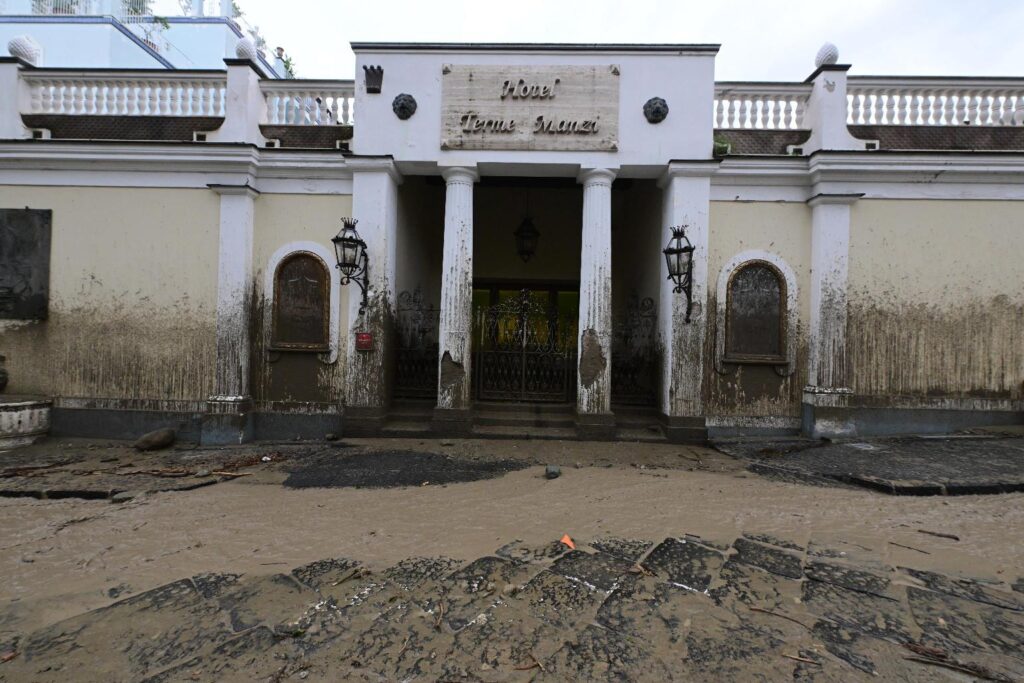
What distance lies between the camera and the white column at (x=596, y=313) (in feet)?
24.1

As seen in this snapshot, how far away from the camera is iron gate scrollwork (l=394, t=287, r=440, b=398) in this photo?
8.34 metres

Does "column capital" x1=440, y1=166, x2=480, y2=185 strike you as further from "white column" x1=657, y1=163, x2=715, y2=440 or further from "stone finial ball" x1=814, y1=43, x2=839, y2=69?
"stone finial ball" x1=814, y1=43, x2=839, y2=69

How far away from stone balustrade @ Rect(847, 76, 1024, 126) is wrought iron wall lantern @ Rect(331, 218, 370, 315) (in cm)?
788

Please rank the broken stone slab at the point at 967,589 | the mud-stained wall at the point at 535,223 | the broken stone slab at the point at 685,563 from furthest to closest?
the mud-stained wall at the point at 535,223
the broken stone slab at the point at 685,563
the broken stone slab at the point at 967,589

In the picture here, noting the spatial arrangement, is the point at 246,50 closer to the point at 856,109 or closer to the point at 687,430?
the point at 687,430

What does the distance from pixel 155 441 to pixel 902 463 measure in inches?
385

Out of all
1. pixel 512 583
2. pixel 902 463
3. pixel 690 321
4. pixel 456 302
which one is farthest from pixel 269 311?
pixel 902 463

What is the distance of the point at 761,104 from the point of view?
308 inches

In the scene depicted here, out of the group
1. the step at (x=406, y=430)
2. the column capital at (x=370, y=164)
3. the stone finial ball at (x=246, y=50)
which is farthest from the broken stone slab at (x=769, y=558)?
the stone finial ball at (x=246, y=50)

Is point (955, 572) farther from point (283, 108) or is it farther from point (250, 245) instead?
point (283, 108)

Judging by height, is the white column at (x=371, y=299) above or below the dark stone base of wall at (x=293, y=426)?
above

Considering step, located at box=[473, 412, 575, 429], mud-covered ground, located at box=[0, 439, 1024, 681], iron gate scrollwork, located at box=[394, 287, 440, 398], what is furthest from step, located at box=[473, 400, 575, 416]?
mud-covered ground, located at box=[0, 439, 1024, 681]

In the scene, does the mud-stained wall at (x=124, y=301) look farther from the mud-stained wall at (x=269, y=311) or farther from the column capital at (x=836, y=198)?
the column capital at (x=836, y=198)

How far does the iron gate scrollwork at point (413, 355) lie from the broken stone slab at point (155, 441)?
132 inches
